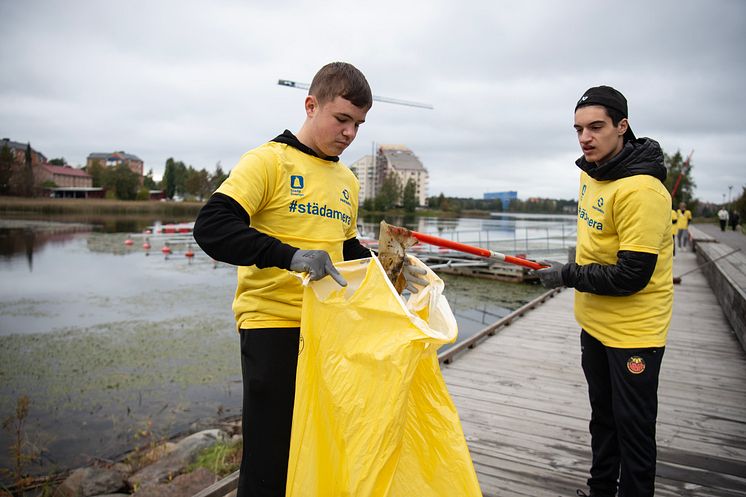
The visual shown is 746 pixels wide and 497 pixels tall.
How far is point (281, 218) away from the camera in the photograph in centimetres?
163

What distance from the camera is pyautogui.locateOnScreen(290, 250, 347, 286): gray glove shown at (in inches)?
55.1

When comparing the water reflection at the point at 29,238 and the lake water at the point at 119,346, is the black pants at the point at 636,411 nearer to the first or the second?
the lake water at the point at 119,346

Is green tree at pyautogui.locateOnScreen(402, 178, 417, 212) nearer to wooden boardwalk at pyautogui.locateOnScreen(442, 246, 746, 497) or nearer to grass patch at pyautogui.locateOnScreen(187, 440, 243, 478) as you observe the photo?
wooden boardwalk at pyautogui.locateOnScreen(442, 246, 746, 497)

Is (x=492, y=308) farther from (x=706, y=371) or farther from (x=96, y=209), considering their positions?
(x=96, y=209)

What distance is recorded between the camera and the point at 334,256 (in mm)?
1757

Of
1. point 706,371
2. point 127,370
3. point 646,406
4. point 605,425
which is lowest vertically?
point 127,370

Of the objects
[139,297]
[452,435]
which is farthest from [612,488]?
[139,297]

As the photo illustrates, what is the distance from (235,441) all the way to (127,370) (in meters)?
3.49

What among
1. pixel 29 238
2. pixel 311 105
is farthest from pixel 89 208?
pixel 311 105

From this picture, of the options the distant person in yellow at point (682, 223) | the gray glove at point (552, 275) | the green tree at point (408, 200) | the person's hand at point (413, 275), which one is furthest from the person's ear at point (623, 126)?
the green tree at point (408, 200)

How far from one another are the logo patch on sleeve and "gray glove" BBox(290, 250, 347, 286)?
4.42 feet

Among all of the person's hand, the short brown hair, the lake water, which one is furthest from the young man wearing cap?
the lake water

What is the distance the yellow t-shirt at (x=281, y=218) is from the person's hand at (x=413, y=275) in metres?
0.31

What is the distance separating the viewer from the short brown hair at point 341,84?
5.34 feet
